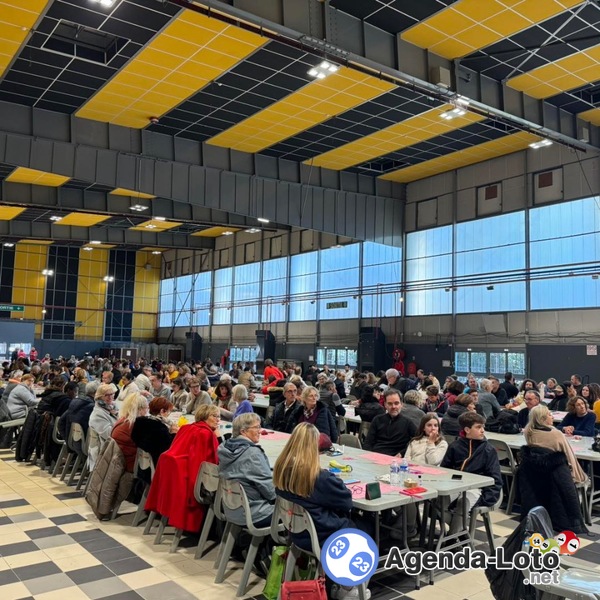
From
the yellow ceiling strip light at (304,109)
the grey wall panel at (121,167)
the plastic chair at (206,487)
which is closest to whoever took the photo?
the plastic chair at (206,487)

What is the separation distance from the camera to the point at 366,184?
19.5 meters

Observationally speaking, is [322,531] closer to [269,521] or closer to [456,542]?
[269,521]

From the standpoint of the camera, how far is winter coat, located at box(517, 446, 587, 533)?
4.77 m

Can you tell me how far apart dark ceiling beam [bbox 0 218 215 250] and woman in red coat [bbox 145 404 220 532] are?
22094mm

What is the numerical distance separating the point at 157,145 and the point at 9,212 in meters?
10.8

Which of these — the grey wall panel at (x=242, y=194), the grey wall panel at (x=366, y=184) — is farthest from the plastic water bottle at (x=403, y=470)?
the grey wall panel at (x=366, y=184)

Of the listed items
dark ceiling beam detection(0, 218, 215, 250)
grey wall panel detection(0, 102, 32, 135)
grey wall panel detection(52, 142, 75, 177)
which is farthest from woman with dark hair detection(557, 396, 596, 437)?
dark ceiling beam detection(0, 218, 215, 250)

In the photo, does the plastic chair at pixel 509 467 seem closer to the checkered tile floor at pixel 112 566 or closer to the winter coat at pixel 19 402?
the checkered tile floor at pixel 112 566

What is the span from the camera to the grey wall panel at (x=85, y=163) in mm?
13148

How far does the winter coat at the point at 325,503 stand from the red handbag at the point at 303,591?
27 centimetres

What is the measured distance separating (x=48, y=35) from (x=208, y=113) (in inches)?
168

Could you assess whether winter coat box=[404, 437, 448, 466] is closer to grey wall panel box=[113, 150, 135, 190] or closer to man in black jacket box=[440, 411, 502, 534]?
man in black jacket box=[440, 411, 502, 534]

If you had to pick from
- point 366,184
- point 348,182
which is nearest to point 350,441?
point 348,182

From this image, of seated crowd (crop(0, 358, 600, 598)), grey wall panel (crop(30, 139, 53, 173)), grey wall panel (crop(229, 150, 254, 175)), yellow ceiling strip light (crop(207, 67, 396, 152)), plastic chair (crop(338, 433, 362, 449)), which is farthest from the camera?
grey wall panel (crop(229, 150, 254, 175))
